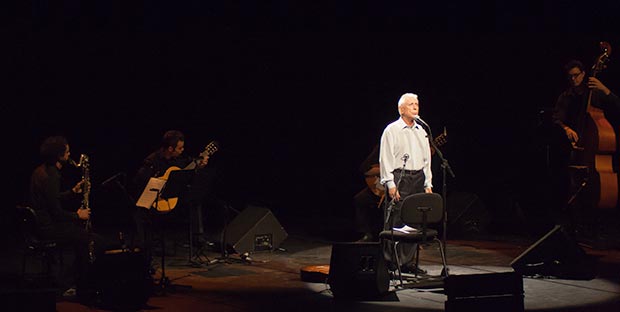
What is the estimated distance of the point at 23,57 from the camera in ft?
39.5

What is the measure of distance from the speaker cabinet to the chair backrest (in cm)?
157

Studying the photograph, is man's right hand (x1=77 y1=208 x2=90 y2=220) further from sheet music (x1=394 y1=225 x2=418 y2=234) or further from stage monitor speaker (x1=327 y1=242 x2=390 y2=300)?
sheet music (x1=394 y1=225 x2=418 y2=234)

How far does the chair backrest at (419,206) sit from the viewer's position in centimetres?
753

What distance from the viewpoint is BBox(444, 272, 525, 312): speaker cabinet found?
18.9 ft

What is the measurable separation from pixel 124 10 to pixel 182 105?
1652 mm

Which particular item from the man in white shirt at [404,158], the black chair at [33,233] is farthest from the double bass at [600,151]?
the black chair at [33,233]

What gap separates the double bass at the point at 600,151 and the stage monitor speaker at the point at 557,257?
116 centimetres

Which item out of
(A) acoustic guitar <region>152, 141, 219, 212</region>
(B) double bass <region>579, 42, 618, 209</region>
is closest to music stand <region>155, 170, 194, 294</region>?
(A) acoustic guitar <region>152, 141, 219, 212</region>

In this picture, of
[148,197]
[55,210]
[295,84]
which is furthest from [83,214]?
[295,84]

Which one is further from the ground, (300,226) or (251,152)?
(251,152)

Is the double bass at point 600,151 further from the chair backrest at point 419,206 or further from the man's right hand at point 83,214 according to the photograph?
the man's right hand at point 83,214

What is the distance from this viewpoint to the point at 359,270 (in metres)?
7.32

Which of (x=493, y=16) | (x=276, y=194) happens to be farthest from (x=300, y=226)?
(x=493, y=16)

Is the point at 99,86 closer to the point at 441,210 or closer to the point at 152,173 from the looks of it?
the point at 152,173
